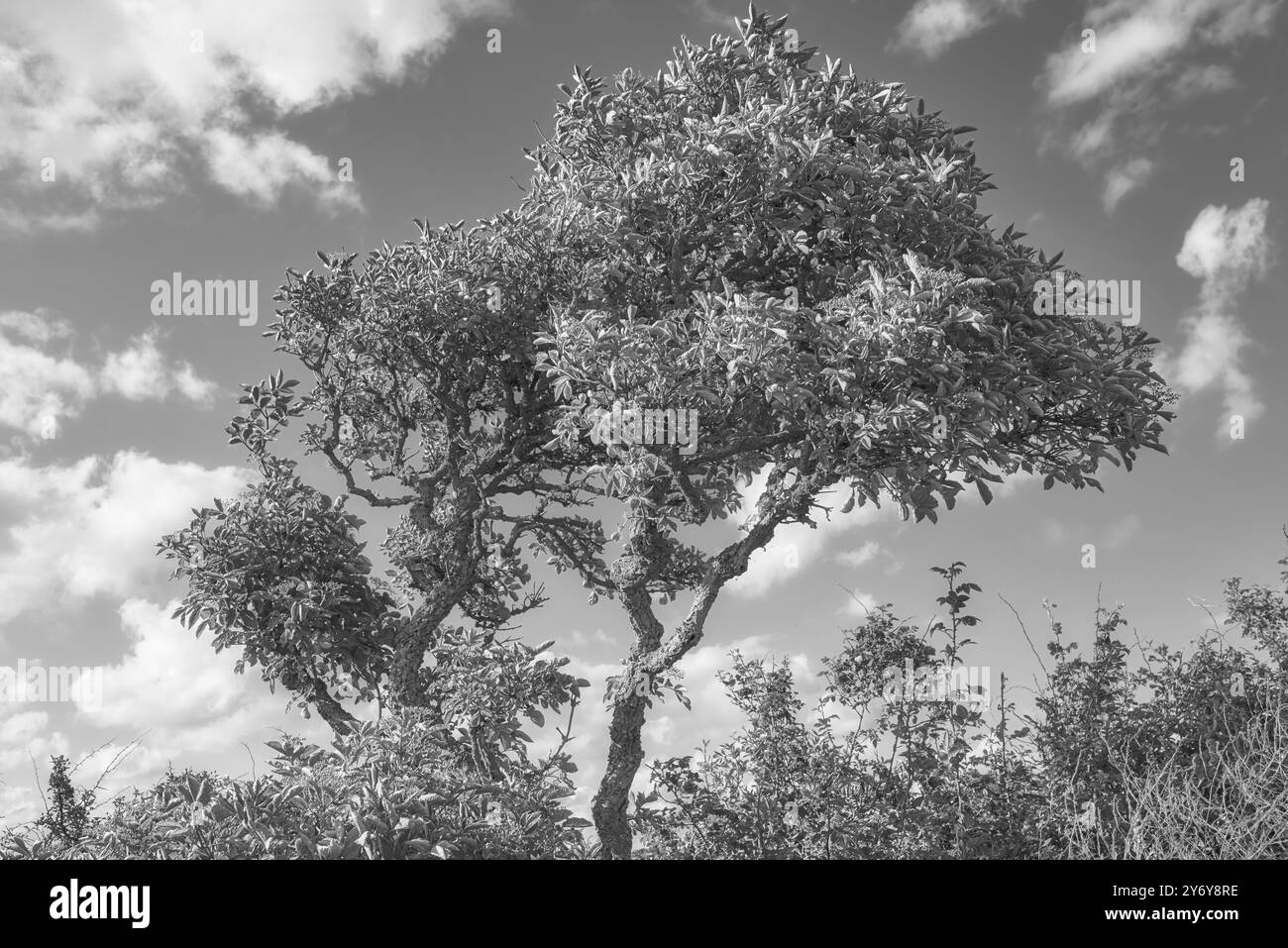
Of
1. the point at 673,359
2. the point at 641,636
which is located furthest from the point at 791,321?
the point at 641,636

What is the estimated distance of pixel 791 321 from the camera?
9055 millimetres

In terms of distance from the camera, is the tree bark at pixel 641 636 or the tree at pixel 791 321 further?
the tree bark at pixel 641 636

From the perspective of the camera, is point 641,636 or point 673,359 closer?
point 673,359

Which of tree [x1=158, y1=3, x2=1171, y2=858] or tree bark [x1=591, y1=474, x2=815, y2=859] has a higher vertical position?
tree [x1=158, y1=3, x2=1171, y2=858]

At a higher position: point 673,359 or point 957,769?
point 673,359

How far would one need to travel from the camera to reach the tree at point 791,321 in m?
9.10

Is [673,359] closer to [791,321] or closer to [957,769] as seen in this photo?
[791,321]

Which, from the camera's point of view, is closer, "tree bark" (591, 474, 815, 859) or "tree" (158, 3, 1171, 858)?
"tree" (158, 3, 1171, 858)

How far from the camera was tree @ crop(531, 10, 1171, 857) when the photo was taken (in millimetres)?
9102

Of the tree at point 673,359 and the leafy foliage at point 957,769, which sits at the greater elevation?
the tree at point 673,359

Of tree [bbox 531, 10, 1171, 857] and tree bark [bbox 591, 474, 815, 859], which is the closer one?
tree [bbox 531, 10, 1171, 857]

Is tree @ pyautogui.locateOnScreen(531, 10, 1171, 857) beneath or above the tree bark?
above

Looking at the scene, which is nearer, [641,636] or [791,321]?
[791,321]
